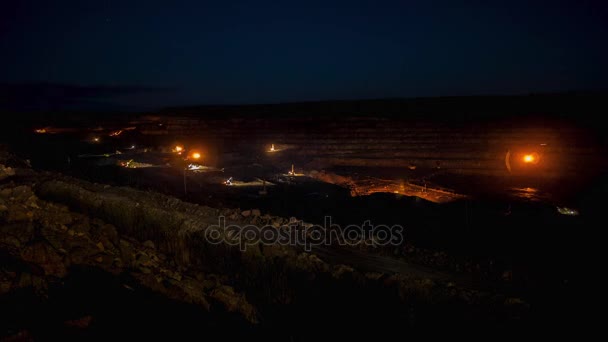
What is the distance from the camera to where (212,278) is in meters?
6.19

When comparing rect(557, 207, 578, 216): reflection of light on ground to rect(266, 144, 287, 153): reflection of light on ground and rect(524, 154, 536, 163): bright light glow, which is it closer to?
rect(524, 154, 536, 163): bright light glow

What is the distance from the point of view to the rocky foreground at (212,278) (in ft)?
15.0

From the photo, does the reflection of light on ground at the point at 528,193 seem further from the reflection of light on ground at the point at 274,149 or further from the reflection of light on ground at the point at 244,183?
the reflection of light on ground at the point at 274,149

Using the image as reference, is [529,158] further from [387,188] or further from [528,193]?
[387,188]

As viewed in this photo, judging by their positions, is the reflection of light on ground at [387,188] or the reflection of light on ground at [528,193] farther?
the reflection of light on ground at [528,193]

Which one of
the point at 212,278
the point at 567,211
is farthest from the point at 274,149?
the point at 212,278

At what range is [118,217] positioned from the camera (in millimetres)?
8227

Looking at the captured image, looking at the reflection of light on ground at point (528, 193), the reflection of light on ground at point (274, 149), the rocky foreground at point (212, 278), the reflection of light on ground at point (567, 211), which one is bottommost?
the reflection of light on ground at point (528, 193)

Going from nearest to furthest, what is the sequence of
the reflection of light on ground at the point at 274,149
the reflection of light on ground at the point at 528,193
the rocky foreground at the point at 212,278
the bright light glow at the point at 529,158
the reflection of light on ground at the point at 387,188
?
the rocky foreground at the point at 212,278
the reflection of light on ground at the point at 387,188
the reflection of light on ground at the point at 528,193
the bright light glow at the point at 529,158
the reflection of light on ground at the point at 274,149

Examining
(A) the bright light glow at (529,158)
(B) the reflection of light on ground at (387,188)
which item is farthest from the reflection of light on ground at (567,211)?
(A) the bright light glow at (529,158)

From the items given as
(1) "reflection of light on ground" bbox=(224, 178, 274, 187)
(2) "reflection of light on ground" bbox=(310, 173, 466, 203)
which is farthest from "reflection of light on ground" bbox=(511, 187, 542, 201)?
(1) "reflection of light on ground" bbox=(224, 178, 274, 187)

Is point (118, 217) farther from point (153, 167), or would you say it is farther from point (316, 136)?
point (316, 136)

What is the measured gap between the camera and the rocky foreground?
456 cm

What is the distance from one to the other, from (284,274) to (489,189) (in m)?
12.3
